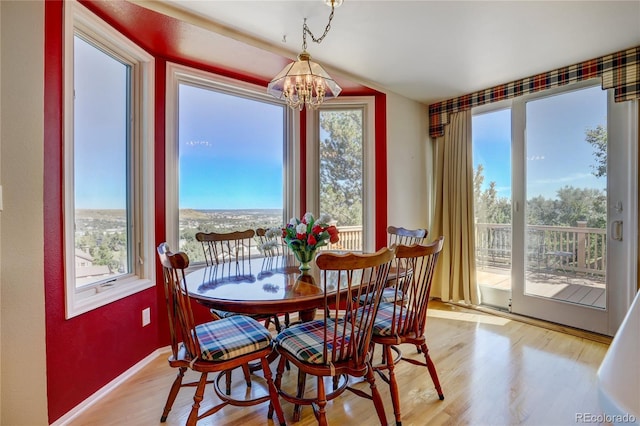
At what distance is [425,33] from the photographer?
86.6 inches

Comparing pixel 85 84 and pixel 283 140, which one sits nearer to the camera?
pixel 85 84

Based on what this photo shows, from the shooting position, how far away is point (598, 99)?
2686 mm

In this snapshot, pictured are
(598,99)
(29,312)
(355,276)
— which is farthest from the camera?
(598,99)

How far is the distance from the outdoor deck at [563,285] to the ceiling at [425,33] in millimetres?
1951

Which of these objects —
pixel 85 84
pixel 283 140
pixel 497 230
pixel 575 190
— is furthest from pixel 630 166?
pixel 85 84

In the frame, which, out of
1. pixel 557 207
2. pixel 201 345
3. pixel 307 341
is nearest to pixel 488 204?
pixel 557 207

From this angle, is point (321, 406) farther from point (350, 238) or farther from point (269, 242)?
point (350, 238)

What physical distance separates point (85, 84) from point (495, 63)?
3161 mm

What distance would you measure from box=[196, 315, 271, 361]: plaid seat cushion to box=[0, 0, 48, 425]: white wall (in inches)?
30.1

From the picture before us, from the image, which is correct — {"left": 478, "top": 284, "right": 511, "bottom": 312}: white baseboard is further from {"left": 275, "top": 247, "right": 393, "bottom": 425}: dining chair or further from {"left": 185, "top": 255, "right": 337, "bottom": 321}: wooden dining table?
{"left": 275, "top": 247, "right": 393, "bottom": 425}: dining chair

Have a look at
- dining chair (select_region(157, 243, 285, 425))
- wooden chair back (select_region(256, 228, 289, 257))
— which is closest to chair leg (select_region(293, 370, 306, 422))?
dining chair (select_region(157, 243, 285, 425))

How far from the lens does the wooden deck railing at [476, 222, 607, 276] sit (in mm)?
2729

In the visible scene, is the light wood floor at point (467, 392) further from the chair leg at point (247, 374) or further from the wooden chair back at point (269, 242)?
the wooden chair back at point (269, 242)

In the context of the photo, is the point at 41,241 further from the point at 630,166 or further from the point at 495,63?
the point at 630,166
